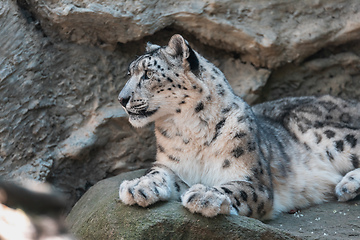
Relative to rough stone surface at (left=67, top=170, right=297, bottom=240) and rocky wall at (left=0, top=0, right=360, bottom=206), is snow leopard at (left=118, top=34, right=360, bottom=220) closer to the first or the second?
rough stone surface at (left=67, top=170, right=297, bottom=240)

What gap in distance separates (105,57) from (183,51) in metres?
1.29

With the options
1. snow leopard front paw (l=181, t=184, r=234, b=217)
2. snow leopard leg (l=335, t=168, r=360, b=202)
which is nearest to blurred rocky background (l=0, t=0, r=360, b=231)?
snow leopard leg (l=335, t=168, r=360, b=202)

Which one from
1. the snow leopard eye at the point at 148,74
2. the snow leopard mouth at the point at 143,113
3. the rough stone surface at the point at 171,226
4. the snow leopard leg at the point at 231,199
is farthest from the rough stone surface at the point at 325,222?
the snow leopard eye at the point at 148,74

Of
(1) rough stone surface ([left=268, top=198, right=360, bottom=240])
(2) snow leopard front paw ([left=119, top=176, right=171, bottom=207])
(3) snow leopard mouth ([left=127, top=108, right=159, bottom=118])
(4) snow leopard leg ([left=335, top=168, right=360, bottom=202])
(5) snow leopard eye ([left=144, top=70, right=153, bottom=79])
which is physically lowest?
(4) snow leopard leg ([left=335, top=168, right=360, bottom=202])

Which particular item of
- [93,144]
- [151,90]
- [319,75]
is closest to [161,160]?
[151,90]

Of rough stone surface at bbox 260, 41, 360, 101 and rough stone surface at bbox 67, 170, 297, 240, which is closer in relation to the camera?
rough stone surface at bbox 67, 170, 297, 240

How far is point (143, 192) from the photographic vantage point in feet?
9.97

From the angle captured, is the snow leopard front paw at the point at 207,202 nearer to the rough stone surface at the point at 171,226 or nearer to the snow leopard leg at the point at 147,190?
the rough stone surface at the point at 171,226

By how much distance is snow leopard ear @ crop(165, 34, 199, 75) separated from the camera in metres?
3.59

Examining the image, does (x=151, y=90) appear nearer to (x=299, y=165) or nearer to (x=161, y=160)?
(x=161, y=160)

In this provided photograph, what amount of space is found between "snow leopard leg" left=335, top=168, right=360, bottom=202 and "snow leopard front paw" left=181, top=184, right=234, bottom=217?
138 cm

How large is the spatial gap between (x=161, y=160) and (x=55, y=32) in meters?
1.61

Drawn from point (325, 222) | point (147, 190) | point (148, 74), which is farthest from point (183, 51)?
point (325, 222)

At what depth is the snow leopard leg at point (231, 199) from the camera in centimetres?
284
